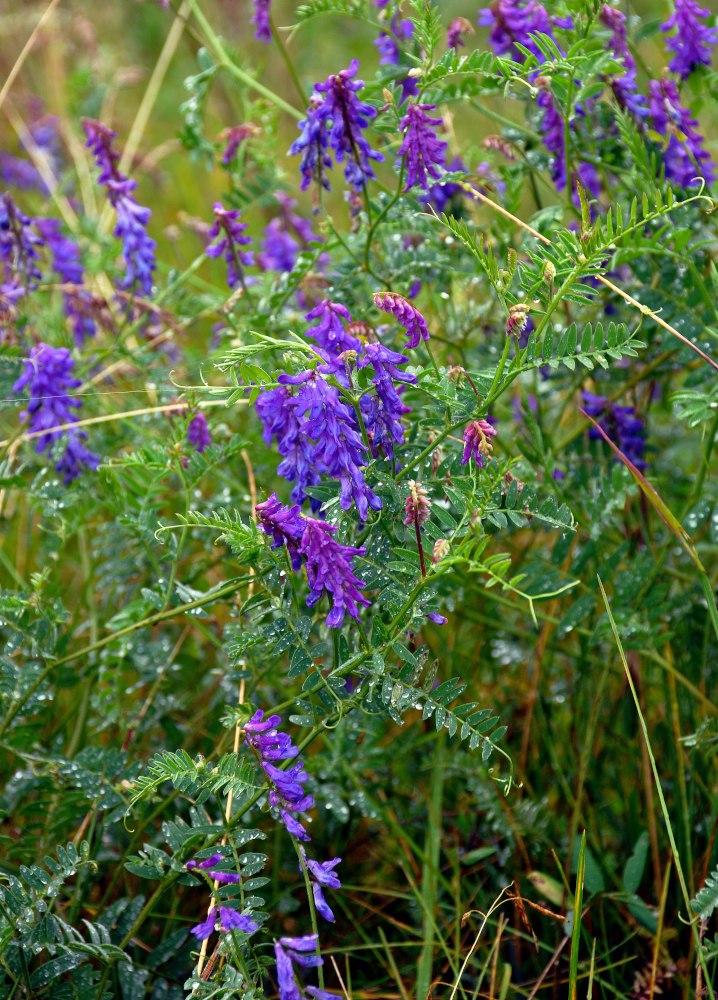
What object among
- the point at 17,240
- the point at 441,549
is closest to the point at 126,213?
the point at 17,240

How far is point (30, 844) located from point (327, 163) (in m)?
1.19

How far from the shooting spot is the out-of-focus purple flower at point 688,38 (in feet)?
5.62

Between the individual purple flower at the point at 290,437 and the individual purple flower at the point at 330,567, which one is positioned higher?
the individual purple flower at the point at 290,437

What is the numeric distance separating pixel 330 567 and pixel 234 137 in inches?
45.8

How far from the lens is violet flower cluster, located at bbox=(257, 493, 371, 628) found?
40.9 inches

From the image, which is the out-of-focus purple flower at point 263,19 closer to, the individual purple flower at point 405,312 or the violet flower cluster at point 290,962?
the individual purple flower at point 405,312

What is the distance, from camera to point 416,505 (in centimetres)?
108

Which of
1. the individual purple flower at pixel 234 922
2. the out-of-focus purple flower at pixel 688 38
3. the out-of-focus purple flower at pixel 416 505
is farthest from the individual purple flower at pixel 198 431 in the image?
the out-of-focus purple flower at pixel 688 38

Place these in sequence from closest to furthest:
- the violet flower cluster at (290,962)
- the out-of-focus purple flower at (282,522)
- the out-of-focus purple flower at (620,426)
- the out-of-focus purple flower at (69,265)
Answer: the violet flower cluster at (290,962), the out-of-focus purple flower at (282,522), the out-of-focus purple flower at (620,426), the out-of-focus purple flower at (69,265)

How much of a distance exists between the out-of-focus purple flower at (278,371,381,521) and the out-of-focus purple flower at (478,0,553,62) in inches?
37.3

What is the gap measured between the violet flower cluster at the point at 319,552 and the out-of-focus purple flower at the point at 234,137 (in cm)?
104

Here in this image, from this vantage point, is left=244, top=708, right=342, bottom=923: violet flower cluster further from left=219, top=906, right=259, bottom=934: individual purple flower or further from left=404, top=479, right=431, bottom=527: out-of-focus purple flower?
left=404, top=479, right=431, bottom=527: out-of-focus purple flower

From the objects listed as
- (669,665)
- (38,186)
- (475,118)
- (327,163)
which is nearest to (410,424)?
(327,163)

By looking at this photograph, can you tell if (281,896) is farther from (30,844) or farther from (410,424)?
(410,424)
